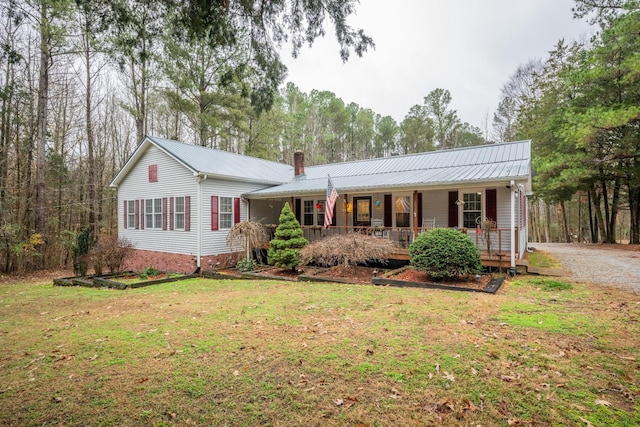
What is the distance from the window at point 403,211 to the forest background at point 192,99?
8.10m

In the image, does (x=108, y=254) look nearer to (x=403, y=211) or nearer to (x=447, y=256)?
(x=403, y=211)

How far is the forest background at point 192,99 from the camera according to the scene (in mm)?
5176

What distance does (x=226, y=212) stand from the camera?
14195 millimetres

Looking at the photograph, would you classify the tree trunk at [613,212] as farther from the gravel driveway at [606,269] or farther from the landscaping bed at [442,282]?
the landscaping bed at [442,282]

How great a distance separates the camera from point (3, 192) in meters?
15.3

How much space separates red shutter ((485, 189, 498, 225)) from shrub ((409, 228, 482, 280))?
3.34m

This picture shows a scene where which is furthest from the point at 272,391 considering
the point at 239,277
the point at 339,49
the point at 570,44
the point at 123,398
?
the point at 570,44

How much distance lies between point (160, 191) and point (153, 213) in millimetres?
1212

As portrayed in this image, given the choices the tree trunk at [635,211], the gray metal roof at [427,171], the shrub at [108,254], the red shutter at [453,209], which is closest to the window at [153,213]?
the shrub at [108,254]

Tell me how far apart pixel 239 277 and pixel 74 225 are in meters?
14.7

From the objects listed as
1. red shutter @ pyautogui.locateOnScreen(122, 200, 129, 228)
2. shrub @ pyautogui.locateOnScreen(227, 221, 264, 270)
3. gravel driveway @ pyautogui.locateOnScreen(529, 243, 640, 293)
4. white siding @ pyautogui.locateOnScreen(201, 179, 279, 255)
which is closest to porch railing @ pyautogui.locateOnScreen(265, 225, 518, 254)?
shrub @ pyautogui.locateOnScreen(227, 221, 264, 270)

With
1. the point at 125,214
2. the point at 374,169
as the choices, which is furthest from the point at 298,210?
the point at 125,214

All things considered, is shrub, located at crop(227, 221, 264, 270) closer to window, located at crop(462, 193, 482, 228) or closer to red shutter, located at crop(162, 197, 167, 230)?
red shutter, located at crop(162, 197, 167, 230)

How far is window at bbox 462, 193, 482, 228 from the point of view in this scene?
39.9 ft
